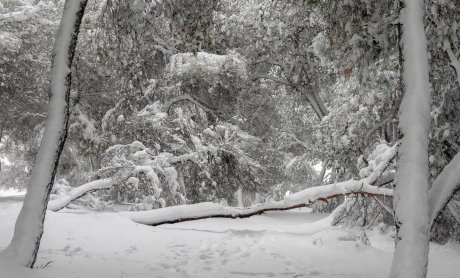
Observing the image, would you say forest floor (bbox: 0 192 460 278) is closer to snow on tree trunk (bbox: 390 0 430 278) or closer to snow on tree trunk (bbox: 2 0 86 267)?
snow on tree trunk (bbox: 2 0 86 267)

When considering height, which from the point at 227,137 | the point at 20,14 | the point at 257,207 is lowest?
the point at 257,207

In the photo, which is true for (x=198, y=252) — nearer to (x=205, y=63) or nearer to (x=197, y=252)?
(x=197, y=252)

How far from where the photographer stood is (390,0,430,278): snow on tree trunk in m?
4.25

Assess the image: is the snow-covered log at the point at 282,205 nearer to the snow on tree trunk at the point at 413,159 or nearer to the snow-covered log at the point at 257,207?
the snow-covered log at the point at 257,207

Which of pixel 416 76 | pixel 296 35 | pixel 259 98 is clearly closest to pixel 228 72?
pixel 296 35

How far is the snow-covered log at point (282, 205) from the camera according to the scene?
281 inches

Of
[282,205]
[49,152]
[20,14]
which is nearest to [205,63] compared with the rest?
[20,14]

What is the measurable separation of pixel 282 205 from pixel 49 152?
3836 millimetres

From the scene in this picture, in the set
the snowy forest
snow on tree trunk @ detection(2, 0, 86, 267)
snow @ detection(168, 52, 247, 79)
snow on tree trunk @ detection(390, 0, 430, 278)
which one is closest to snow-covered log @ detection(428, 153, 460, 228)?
the snowy forest

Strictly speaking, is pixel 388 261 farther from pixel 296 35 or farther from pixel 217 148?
pixel 296 35

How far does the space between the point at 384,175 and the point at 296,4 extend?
318 centimetres

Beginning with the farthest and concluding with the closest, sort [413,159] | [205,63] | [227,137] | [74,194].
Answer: [205,63]
[227,137]
[74,194]
[413,159]

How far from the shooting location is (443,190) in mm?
4711

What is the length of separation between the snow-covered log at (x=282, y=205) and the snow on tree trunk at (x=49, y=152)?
2973mm
